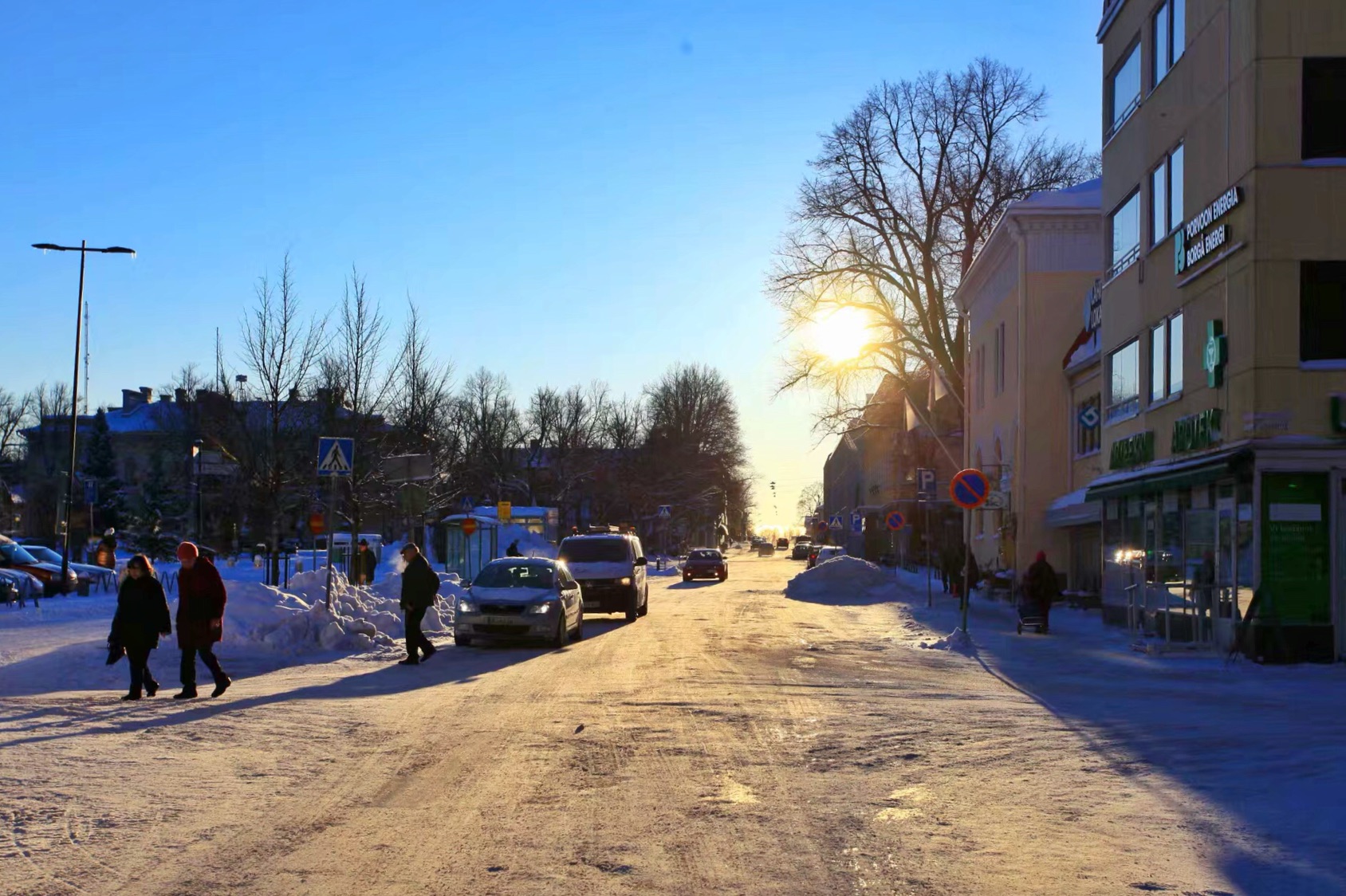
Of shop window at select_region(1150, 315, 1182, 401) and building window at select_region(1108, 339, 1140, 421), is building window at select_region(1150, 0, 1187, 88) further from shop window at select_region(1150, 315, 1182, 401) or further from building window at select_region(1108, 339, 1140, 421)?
building window at select_region(1108, 339, 1140, 421)

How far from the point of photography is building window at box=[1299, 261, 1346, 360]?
790 inches

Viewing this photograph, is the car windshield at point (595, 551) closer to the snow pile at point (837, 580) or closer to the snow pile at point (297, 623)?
the snow pile at point (297, 623)

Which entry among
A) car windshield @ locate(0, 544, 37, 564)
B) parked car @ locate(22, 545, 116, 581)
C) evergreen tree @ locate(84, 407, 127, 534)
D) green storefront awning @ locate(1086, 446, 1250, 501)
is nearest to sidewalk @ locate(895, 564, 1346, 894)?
green storefront awning @ locate(1086, 446, 1250, 501)

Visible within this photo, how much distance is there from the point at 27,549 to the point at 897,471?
168ft

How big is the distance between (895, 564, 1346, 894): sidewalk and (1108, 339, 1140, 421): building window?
5.14 metres

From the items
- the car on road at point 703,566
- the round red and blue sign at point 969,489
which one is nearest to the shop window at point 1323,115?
the round red and blue sign at point 969,489

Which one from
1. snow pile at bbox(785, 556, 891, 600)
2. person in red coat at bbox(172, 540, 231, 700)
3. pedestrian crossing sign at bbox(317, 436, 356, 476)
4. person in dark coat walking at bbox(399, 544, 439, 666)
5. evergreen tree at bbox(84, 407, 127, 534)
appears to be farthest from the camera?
evergreen tree at bbox(84, 407, 127, 534)

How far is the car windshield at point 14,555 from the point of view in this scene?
1535 inches

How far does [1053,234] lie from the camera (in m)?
40.8

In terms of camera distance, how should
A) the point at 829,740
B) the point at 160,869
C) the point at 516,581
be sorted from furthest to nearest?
the point at 516,581, the point at 829,740, the point at 160,869

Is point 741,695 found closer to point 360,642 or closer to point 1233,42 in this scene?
point 360,642

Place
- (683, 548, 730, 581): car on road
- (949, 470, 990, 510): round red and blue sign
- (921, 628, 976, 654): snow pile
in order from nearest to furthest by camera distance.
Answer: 1. (921, 628, 976, 654): snow pile
2. (949, 470, 990, 510): round red and blue sign
3. (683, 548, 730, 581): car on road

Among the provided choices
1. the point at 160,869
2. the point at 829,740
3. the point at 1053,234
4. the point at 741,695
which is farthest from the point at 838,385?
the point at 160,869

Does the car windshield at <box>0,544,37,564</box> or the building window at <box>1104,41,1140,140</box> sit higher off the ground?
the building window at <box>1104,41,1140,140</box>
